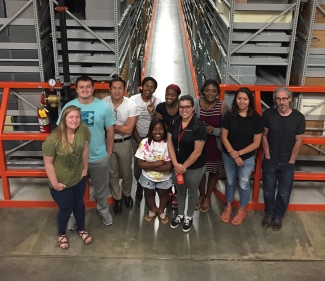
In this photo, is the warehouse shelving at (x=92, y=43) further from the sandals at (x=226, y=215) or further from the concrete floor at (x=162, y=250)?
the sandals at (x=226, y=215)

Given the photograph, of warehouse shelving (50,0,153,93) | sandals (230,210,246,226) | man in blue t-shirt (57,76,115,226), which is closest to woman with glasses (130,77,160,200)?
man in blue t-shirt (57,76,115,226)

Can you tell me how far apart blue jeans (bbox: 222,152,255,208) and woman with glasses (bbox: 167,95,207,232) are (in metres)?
0.38

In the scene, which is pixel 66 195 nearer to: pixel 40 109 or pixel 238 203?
pixel 40 109

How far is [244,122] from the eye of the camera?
4270 mm

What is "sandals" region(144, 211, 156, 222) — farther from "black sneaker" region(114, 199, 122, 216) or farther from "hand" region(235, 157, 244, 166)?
"hand" region(235, 157, 244, 166)

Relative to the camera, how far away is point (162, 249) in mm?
4309

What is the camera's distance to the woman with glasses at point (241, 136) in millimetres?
4223

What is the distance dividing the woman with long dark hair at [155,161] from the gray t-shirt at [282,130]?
1.14m

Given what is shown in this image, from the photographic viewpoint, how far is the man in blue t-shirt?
13.2 feet

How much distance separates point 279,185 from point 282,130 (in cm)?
70

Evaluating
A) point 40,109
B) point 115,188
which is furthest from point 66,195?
point 40,109

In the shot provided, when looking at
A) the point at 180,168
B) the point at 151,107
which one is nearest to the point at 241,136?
the point at 180,168

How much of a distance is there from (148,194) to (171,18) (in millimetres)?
16407

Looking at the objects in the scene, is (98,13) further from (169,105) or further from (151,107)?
(169,105)
